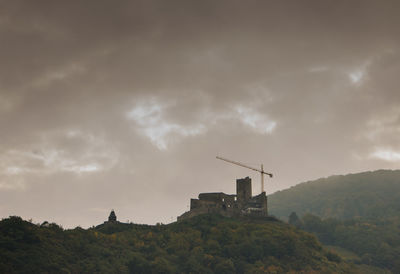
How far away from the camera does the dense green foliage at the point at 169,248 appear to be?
105750 mm

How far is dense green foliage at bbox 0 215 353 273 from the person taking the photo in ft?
347

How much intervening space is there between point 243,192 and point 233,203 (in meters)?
4.91

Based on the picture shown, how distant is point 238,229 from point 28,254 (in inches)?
2471

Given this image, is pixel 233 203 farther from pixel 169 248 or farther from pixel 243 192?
pixel 169 248

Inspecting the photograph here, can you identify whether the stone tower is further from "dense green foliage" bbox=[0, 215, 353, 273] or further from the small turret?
the small turret

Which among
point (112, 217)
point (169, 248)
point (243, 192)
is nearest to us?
point (169, 248)

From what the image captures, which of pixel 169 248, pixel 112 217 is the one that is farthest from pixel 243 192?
pixel 112 217

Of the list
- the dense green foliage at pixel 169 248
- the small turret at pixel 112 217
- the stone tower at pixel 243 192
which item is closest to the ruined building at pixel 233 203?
the stone tower at pixel 243 192

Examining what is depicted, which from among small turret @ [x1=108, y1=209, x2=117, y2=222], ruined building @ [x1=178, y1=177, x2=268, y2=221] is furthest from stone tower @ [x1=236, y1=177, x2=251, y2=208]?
small turret @ [x1=108, y1=209, x2=117, y2=222]

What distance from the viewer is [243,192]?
15150cm

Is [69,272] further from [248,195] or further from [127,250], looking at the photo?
[248,195]

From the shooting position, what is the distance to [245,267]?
13038 centimetres

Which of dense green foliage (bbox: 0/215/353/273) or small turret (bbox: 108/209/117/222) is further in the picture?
small turret (bbox: 108/209/117/222)

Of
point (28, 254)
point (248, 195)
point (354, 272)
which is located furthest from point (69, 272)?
point (354, 272)
